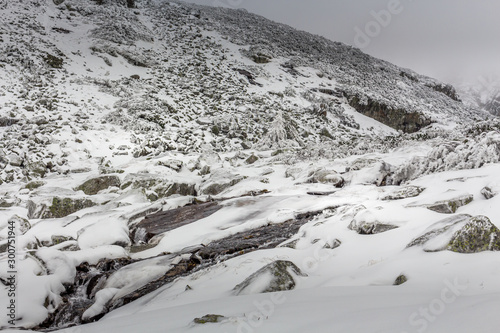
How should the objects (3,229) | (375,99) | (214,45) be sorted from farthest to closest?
(214,45), (375,99), (3,229)

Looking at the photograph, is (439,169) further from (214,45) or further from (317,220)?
(214,45)

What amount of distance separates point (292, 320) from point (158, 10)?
195ft

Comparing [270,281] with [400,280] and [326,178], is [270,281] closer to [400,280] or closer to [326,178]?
[400,280]

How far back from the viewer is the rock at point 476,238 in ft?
11.6

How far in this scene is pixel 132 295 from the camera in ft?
15.8

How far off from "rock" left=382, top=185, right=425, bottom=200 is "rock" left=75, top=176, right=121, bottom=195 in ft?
40.1

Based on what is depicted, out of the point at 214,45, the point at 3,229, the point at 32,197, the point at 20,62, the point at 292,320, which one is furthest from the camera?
the point at 214,45

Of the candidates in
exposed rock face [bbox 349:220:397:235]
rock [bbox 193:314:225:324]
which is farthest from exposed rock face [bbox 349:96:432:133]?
rock [bbox 193:314:225:324]

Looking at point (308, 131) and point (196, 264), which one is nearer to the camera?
point (196, 264)

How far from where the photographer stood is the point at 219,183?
13016 mm

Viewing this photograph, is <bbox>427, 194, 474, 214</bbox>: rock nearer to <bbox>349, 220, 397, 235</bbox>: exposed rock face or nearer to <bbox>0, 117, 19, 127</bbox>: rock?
<bbox>349, 220, 397, 235</bbox>: exposed rock face

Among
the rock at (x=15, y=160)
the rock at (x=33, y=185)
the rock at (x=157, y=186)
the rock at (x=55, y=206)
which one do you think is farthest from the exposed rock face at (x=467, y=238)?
the rock at (x=15, y=160)

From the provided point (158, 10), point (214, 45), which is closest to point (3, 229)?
point (214, 45)

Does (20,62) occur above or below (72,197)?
above
